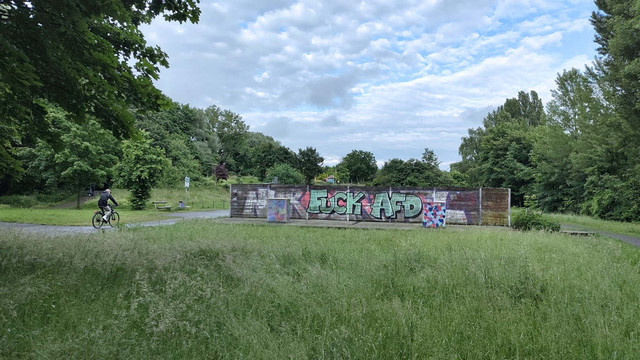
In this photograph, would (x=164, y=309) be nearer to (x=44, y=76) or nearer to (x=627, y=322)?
(x=44, y=76)

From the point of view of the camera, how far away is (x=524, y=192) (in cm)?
4322

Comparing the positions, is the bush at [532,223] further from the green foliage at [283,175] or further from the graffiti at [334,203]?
the green foliage at [283,175]

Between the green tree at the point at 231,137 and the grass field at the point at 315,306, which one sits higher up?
the green tree at the point at 231,137

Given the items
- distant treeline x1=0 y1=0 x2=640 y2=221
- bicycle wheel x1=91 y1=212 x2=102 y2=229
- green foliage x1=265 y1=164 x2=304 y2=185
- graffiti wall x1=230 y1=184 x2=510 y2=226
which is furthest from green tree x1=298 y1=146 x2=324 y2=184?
bicycle wheel x1=91 y1=212 x2=102 y2=229

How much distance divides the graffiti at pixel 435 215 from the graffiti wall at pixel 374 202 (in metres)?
0.21

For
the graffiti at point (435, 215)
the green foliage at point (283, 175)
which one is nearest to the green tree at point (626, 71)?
the graffiti at point (435, 215)

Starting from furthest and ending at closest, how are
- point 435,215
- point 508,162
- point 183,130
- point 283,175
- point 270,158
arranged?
point 270,158
point 183,130
point 283,175
point 508,162
point 435,215

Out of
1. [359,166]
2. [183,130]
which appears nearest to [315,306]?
[183,130]

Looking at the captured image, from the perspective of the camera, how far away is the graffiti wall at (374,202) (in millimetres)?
19641

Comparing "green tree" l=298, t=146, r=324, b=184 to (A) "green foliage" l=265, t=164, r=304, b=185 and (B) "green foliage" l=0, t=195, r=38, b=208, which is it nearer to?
(A) "green foliage" l=265, t=164, r=304, b=185

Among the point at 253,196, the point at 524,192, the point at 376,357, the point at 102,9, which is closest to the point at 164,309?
the point at 376,357

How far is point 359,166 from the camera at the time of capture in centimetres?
7956

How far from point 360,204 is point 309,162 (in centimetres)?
4720

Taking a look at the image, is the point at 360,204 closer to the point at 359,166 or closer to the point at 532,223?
the point at 532,223
